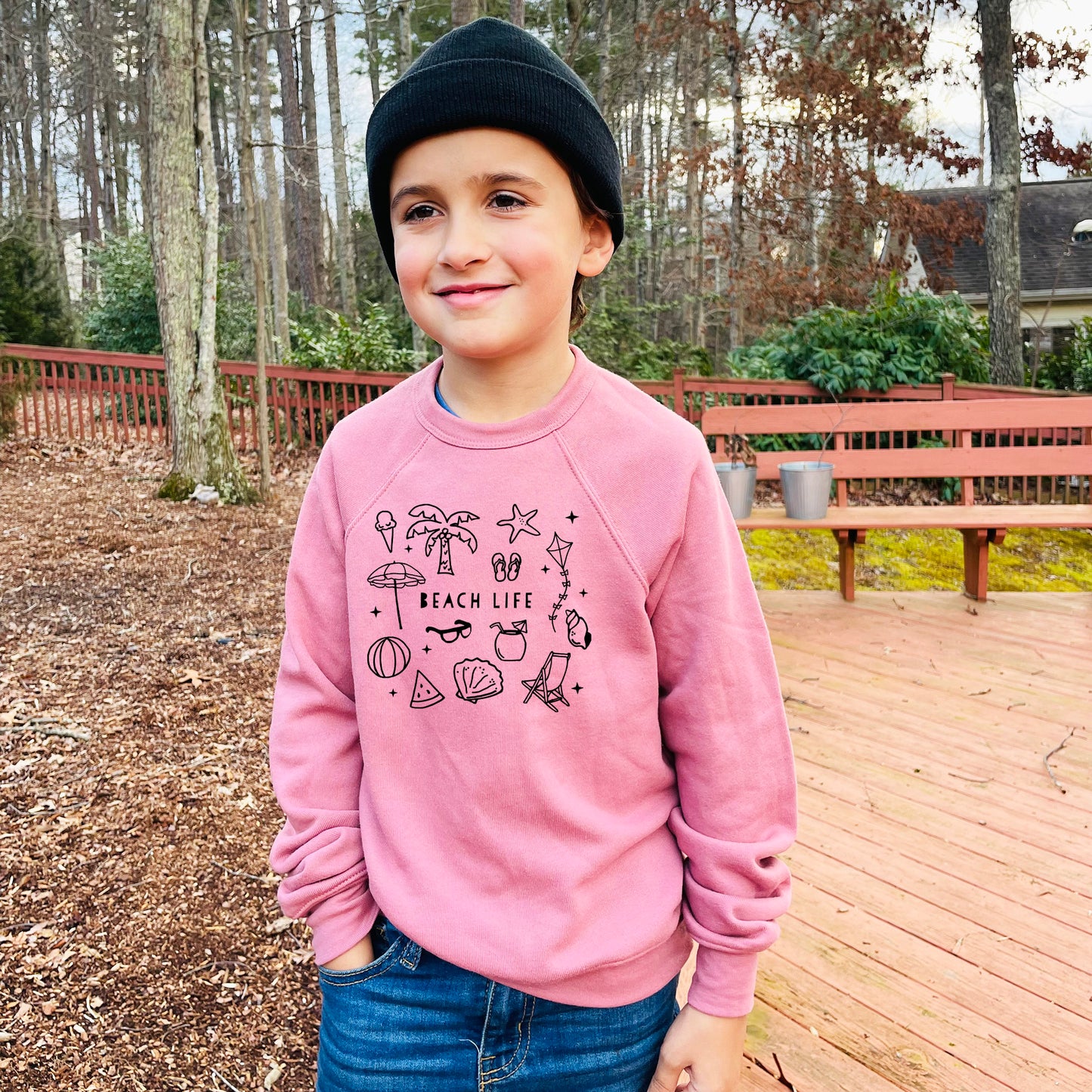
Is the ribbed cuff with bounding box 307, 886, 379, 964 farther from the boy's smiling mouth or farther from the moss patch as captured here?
the moss patch

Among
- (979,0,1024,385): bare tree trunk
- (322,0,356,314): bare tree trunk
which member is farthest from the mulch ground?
(322,0,356,314): bare tree trunk

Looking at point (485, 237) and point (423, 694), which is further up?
point (485, 237)

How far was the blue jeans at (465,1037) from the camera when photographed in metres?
1.10

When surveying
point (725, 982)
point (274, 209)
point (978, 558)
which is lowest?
point (978, 558)

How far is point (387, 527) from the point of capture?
1166 mm

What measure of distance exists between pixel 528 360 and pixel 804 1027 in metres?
1.60

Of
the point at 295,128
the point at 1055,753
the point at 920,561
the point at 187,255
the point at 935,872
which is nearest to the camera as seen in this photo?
the point at 935,872

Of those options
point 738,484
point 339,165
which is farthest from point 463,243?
point 339,165

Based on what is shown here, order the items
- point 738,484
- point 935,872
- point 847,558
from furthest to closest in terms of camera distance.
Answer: point 847,558, point 738,484, point 935,872

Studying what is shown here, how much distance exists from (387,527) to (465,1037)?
56cm

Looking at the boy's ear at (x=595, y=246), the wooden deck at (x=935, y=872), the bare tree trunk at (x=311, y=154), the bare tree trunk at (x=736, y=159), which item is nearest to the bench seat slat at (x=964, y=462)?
the wooden deck at (x=935, y=872)

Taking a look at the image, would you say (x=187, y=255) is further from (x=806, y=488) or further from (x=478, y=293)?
(x=478, y=293)

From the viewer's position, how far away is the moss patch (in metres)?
7.48

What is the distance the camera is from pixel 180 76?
8352 mm
